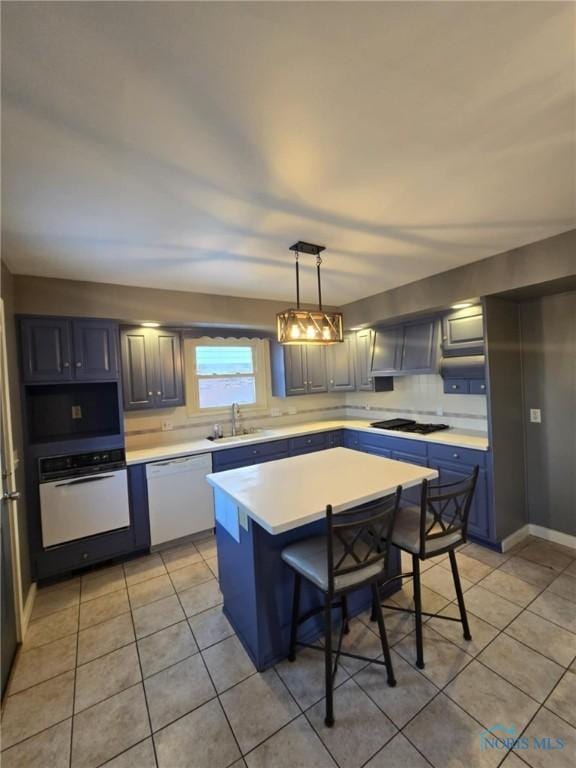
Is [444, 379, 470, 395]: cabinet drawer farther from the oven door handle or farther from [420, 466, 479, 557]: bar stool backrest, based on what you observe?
the oven door handle

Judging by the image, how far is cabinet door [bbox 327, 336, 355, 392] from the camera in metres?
4.57

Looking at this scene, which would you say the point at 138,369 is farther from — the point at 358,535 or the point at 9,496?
the point at 358,535

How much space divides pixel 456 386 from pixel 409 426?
75 cm

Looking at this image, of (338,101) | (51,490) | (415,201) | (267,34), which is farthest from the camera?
(51,490)

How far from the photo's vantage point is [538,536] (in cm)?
309

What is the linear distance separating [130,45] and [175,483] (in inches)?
119

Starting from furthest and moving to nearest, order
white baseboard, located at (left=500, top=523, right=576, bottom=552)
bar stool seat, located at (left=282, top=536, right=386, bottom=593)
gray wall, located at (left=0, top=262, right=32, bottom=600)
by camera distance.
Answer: white baseboard, located at (left=500, top=523, right=576, bottom=552), gray wall, located at (left=0, top=262, right=32, bottom=600), bar stool seat, located at (left=282, top=536, right=386, bottom=593)

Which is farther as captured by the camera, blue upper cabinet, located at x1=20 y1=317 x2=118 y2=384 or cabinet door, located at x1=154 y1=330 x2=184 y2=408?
cabinet door, located at x1=154 y1=330 x2=184 y2=408

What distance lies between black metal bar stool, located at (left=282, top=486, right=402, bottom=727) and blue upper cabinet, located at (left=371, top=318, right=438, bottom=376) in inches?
90.1

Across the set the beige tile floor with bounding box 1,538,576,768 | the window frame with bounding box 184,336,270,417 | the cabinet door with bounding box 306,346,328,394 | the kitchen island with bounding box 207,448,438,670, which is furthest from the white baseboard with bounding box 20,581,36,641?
the cabinet door with bounding box 306,346,328,394

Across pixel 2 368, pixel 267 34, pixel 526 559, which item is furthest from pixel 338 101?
pixel 526 559

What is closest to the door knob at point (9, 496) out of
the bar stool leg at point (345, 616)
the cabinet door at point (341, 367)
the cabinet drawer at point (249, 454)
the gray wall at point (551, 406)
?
the cabinet drawer at point (249, 454)

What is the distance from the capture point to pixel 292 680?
1722mm

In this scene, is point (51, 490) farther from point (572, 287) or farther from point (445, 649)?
point (572, 287)
